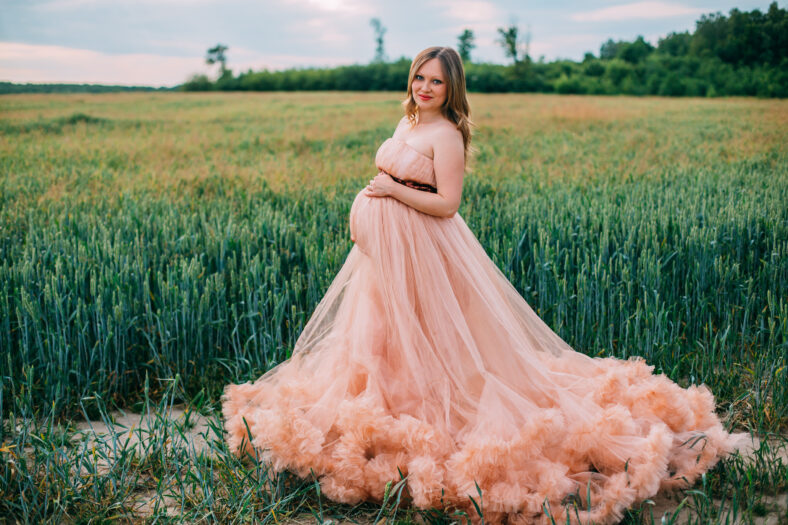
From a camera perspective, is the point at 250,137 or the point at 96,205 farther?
the point at 250,137

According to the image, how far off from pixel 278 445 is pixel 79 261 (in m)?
2.33

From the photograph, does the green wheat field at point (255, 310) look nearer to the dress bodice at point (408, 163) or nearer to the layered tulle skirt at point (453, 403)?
the layered tulle skirt at point (453, 403)

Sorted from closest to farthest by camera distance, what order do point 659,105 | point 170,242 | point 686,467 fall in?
point 686,467
point 170,242
point 659,105

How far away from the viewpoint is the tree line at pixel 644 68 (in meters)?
9.30

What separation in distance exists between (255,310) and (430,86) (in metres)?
1.73

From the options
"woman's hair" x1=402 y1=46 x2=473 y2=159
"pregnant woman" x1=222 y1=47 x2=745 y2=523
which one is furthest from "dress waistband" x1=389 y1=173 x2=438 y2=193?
"woman's hair" x1=402 y1=46 x2=473 y2=159

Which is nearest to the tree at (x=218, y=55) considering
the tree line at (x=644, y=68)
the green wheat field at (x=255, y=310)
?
the tree line at (x=644, y=68)

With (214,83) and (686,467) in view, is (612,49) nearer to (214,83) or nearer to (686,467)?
(686,467)

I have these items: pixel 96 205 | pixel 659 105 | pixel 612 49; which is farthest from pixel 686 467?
pixel 612 49

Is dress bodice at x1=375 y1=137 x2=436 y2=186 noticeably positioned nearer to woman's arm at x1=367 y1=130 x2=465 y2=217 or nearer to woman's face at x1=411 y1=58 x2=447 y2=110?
woman's arm at x1=367 y1=130 x2=465 y2=217

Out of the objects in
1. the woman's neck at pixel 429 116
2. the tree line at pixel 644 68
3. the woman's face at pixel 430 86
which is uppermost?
the tree line at pixel 644 68

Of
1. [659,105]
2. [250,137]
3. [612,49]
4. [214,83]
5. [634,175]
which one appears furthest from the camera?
[214,83]

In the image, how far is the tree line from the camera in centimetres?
930

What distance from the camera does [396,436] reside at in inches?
86.7
